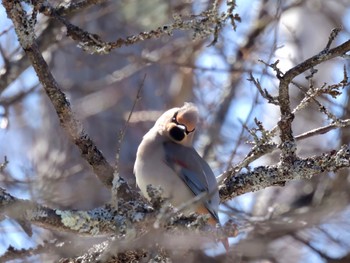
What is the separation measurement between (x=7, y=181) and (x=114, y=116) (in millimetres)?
2191

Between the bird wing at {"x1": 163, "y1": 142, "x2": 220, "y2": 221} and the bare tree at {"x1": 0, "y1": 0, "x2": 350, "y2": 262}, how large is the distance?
0.32 meters

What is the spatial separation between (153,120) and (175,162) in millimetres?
1999

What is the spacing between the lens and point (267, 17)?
296 inches

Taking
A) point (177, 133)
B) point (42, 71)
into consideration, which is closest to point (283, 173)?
point (42, 71)

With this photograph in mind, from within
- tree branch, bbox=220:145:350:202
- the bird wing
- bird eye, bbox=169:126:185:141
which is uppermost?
bird eye, bbox=169:126:185:141

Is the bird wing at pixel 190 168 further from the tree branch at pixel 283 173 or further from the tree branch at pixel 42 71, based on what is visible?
the tree branch at pixel 42 71

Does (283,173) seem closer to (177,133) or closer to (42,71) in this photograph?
(42,71)

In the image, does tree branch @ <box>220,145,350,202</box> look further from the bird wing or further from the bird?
the bird wing

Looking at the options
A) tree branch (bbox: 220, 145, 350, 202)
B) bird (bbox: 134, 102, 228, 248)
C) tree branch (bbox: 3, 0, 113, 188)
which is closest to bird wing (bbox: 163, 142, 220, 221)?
bird (bbox: 134, 102, 228, 248)

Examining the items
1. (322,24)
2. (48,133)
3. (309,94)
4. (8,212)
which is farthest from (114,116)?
(8,212)

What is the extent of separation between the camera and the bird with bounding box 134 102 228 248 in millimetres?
4379

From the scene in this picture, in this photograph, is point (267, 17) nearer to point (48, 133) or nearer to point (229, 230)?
point (48, 133)

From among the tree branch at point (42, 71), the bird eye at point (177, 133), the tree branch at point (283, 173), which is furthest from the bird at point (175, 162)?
the tree branch at point (42, 71)

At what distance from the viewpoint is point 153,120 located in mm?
6492
